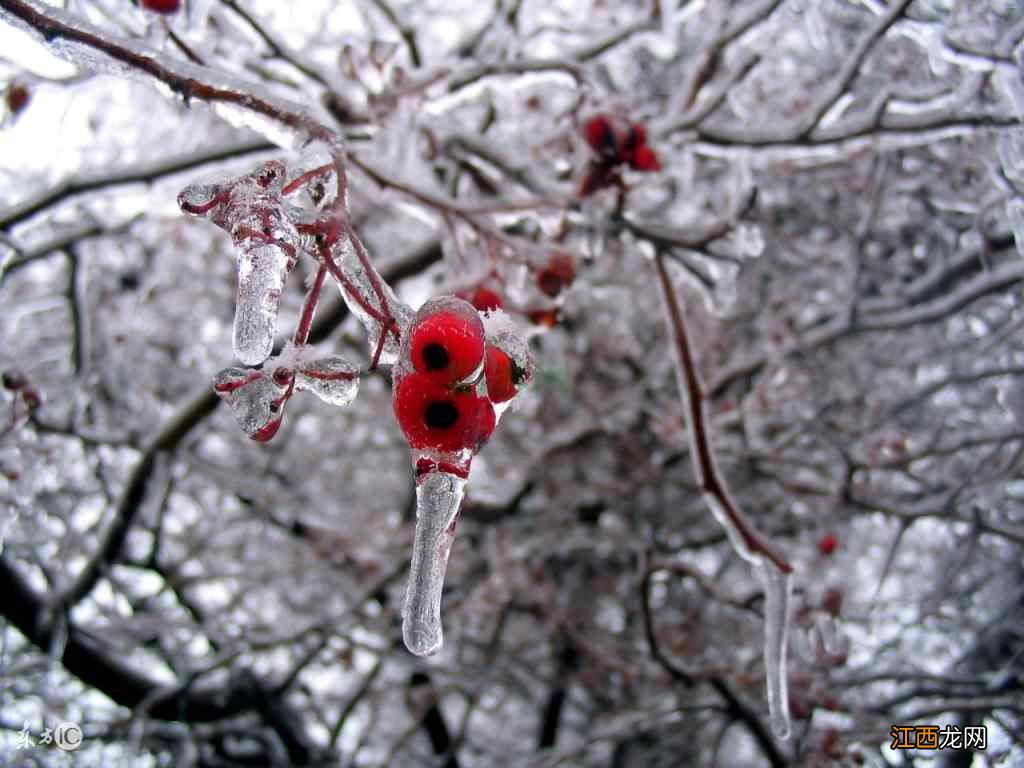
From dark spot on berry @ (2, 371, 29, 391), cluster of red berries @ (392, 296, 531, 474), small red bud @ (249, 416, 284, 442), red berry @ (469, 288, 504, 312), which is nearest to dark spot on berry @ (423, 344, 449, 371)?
cluster of red berries @ (392, 296, 531, 474)

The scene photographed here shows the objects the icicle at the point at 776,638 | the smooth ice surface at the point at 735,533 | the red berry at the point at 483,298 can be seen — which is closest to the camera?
the red berry at the point at 483,298

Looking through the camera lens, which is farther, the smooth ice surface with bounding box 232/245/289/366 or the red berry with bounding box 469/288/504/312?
the red berry with bounding box 469/288/504/312

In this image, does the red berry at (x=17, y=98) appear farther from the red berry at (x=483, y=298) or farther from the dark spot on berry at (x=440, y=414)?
the dark spot on berry at (x=440, y=414)

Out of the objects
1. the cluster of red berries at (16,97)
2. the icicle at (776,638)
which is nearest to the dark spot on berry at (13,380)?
the cluster of red berries at (16,97)

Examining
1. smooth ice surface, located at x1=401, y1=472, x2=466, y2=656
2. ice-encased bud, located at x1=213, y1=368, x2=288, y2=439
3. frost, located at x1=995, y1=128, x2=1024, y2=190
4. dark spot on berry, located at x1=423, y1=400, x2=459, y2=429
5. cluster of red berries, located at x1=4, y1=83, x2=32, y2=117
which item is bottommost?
smooth ice surface, located at x1=401, y1=472, x2=466, y2=656

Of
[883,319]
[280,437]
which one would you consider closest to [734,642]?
[883,319]

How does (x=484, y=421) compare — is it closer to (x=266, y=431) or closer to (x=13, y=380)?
(x=266, y=431)

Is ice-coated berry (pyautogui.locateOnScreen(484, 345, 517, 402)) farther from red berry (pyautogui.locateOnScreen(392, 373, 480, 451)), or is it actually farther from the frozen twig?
the frozen twig
